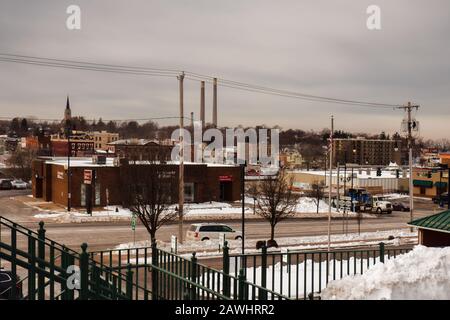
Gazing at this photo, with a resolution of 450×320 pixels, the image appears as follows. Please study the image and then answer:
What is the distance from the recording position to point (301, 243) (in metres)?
30.2

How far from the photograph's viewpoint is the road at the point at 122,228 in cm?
2952

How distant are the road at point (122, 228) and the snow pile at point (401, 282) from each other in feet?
63.9

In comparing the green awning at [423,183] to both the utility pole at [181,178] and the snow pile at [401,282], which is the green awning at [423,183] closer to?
the utility pole at [181,178]

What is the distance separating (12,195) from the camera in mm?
54438

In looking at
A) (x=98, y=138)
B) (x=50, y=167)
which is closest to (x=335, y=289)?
(x=50, y=167)

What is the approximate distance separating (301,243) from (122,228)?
12.4 m

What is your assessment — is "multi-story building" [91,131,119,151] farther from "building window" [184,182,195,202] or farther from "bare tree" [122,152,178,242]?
"bare tree" [122,152,178,242]

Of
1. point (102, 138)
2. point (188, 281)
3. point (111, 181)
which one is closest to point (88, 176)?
point (111, 181)

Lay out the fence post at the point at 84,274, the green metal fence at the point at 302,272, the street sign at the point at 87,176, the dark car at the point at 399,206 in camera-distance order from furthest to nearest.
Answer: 1. the dark car at the point at 399,206
2. the street sign at the point at 87,176
3. the green metal fence at the point at 302,272
4. the fence post at the point at 84,274

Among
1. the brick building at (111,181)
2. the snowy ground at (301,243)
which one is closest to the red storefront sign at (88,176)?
the brick building at (111,181)

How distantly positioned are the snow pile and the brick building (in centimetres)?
3062

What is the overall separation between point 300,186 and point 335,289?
66331mm

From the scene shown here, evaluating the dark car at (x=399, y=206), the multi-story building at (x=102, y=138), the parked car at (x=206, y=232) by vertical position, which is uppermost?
the multi-story building at (x=102, y=138)
